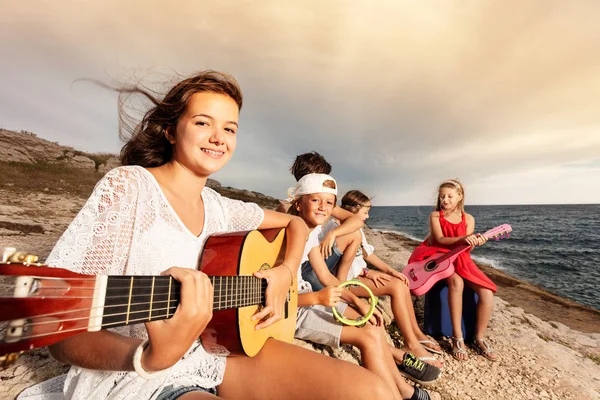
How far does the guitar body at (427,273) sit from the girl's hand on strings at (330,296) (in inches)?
92.7

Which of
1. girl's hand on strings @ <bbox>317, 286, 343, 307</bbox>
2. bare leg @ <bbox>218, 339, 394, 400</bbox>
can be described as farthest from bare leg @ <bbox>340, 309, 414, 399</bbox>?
bare leg @ <bbox>218, 339, 394, 400</bbox>

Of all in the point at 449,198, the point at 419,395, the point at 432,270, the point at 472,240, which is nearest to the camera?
the point at 419,395

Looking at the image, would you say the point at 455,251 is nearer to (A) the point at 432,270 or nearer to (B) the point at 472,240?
(B) the point at 472,240

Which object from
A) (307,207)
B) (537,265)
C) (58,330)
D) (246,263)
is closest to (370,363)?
(246,263)

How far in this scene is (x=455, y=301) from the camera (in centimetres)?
449

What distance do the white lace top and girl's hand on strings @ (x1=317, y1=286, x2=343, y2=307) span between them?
140cm

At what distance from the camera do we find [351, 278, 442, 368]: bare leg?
3791 millimetres

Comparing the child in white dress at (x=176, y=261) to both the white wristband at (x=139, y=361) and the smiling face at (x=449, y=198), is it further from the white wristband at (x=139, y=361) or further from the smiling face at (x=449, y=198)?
the smiling face at (x=449, y=198)

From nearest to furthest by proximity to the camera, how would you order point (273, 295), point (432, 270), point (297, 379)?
point (297, 379) < point (273, 295) < point (432, 270)

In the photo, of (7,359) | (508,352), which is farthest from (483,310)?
(7,359)

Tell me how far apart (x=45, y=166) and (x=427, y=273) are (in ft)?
92.0

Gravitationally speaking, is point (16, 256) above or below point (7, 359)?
above

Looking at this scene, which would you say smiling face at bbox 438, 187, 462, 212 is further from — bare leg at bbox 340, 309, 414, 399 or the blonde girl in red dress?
bare leg at bbox 340, 309, 414, 399

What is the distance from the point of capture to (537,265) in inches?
770
